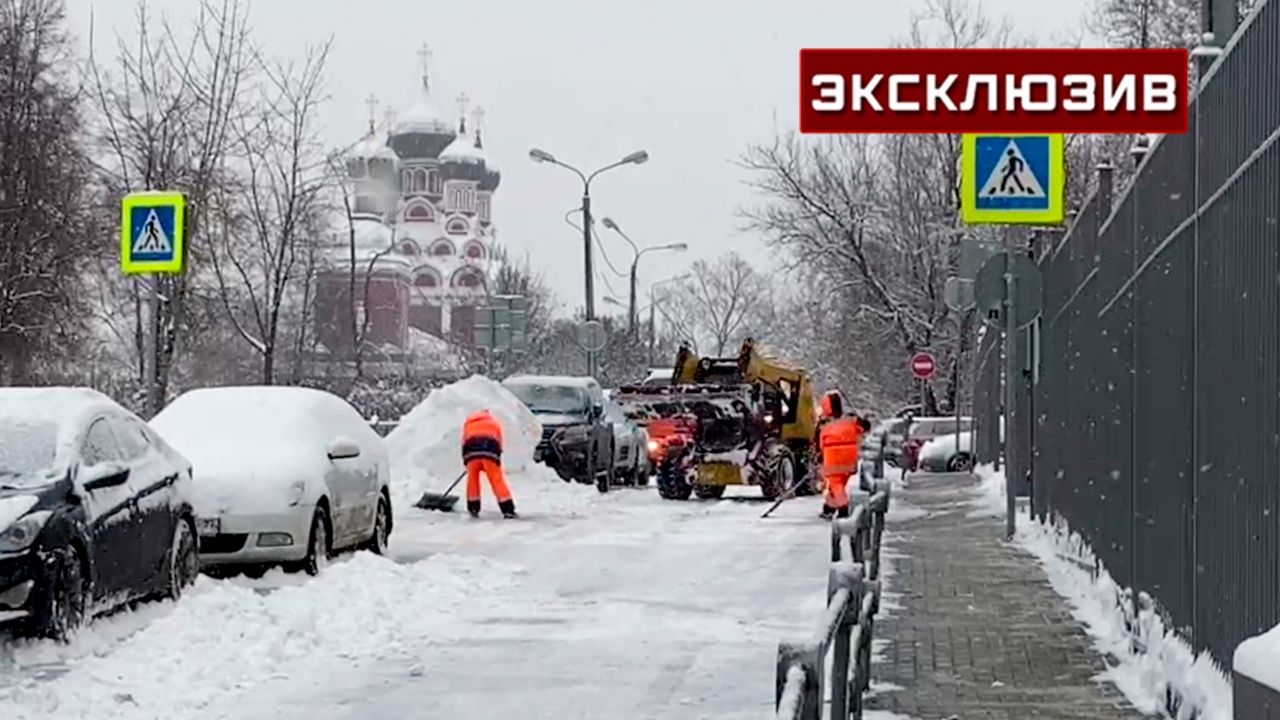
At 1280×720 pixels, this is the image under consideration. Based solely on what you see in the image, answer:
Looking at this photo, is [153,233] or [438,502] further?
[438,502]

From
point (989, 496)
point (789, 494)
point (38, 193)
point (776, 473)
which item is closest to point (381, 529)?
point (789, 494)

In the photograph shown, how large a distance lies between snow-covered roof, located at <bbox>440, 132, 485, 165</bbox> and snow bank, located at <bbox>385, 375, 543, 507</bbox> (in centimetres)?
9238

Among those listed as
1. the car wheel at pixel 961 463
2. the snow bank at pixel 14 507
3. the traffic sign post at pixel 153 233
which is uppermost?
the traffic sign post at pixel 153 233

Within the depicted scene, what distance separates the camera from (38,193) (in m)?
37.1

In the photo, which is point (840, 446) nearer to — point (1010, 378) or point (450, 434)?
point (1010, 378)

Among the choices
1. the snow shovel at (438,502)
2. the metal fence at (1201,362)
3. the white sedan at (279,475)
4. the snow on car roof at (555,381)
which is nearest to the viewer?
the metal fence at (1201,362)

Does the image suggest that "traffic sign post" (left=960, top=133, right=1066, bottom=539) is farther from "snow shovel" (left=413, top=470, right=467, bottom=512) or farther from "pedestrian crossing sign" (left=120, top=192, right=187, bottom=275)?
"snow shovel" (left=413, top=470, right=467, bottom=512)

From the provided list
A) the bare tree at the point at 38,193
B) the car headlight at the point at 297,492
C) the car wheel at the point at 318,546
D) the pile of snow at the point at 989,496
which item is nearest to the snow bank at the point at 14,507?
the car headlight at the point at 297,492

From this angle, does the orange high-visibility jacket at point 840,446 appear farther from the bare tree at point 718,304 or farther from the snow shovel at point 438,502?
the bare tree at point 718,304

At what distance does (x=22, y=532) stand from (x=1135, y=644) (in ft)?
20.1

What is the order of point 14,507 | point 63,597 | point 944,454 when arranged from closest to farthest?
1. point 14,507
2. point 63,597
3. point 944,454

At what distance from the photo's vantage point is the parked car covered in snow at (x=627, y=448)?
32906 millimetres

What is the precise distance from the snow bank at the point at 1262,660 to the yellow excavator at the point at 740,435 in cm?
2496

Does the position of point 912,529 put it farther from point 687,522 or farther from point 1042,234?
point 1042,234
